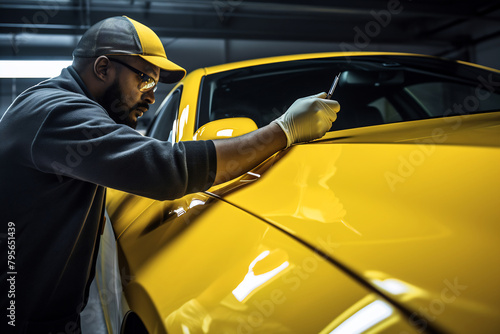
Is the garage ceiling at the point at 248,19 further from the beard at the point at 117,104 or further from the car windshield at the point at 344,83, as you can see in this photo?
the beard at the point at 117,104

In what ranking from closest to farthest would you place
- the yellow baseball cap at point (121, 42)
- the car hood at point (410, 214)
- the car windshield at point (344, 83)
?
the car hood at point (410, 214)
the yellow baseball cap at point (121, 42)
the car windshield at point (344, 83)

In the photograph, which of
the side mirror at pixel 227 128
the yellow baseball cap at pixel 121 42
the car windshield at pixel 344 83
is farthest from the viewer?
the car windshield at pixel 344 83

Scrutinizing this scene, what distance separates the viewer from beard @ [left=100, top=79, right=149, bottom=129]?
1388 millimetres

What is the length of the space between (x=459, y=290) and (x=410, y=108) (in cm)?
182

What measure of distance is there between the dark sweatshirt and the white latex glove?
0.69 feet

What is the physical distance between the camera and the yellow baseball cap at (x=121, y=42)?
4.44ft

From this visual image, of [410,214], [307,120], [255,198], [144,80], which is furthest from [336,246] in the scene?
[144,80]

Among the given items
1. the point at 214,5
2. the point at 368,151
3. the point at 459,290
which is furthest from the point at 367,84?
the point at 214,5

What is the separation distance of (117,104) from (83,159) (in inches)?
17.5

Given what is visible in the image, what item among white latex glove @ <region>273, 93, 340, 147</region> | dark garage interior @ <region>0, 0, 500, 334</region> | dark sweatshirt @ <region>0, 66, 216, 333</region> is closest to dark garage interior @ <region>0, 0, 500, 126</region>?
dark garage interior @ <region>0, 0, 500, 334</region>

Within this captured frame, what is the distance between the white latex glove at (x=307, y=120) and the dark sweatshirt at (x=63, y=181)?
21cm

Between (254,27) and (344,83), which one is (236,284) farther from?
(254,27)

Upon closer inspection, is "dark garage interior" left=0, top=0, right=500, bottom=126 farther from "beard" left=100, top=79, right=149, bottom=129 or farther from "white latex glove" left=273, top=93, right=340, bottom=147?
"white latex glove" left=273, top=93, right=340, bottom=147

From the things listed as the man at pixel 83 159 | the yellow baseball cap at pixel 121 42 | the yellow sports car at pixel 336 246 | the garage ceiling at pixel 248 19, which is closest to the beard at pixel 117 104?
the man at pixel 83 159
